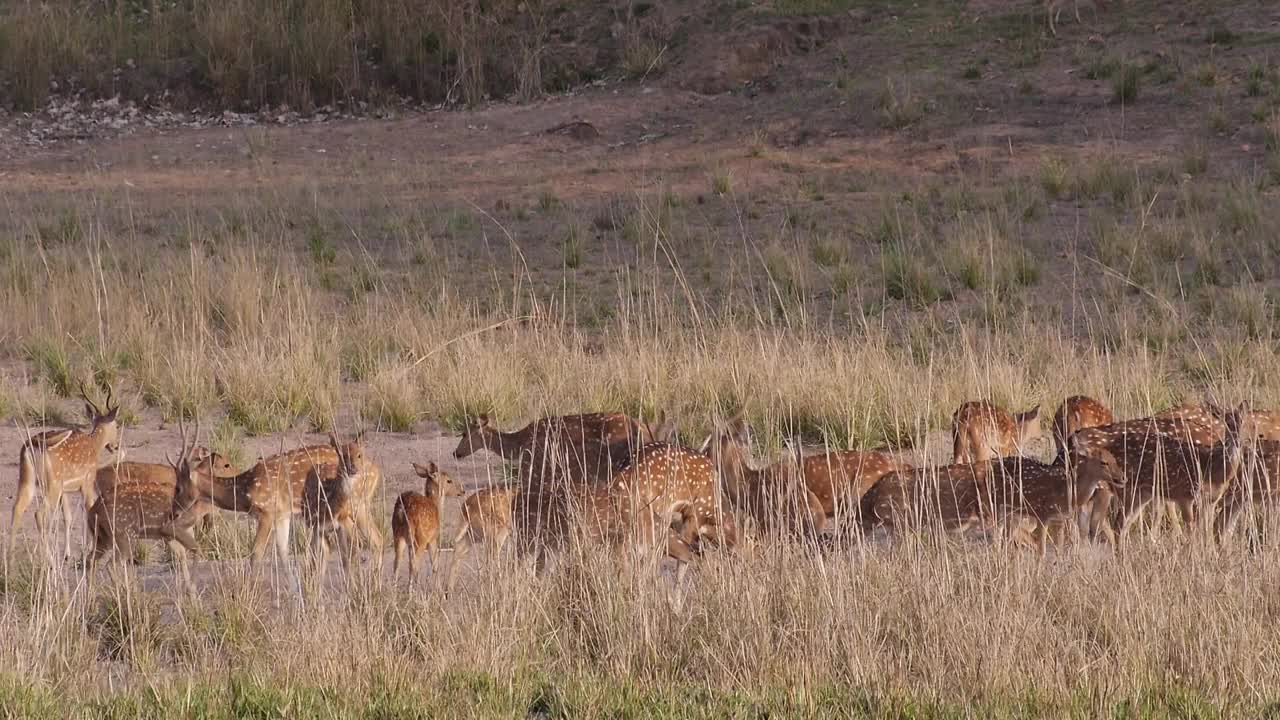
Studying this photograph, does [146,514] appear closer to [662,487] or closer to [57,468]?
[57,468]

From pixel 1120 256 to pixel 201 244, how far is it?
8.31 metres

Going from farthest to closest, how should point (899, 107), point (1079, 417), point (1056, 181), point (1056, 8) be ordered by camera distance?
point (1056, 8) < point (899, 107) < point (1056, 181) < point (1079, 417)

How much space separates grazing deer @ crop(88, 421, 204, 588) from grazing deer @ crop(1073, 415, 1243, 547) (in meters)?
4.04

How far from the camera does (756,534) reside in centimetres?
761

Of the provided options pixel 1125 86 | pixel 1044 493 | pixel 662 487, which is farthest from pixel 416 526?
pixel 1125 86

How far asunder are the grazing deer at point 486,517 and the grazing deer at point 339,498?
464 mm

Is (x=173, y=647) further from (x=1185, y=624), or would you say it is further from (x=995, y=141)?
(x=995, y=141)

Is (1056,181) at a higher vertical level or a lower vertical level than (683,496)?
higher

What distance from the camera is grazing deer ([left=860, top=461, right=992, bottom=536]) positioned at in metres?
7.55

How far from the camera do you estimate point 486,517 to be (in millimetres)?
7801

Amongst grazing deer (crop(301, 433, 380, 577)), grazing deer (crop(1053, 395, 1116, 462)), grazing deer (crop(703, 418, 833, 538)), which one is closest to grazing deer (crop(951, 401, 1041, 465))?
grazing deer (crop(1053, 395, 1116, 462))

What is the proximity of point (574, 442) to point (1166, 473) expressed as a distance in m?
2.96

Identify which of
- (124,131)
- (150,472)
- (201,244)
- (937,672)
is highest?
(124,131)

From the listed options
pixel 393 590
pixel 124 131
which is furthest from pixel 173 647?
pixel 124 131
